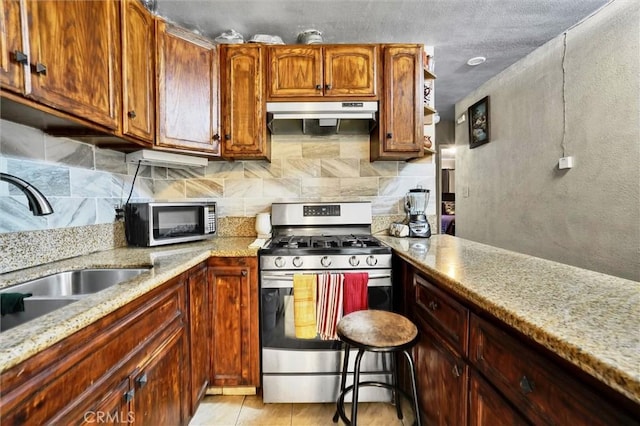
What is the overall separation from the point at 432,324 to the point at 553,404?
2.03ft

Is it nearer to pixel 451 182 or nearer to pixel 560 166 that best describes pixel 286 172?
pixel 560 166

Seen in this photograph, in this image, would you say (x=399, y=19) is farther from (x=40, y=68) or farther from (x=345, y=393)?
(x=345, y=393)

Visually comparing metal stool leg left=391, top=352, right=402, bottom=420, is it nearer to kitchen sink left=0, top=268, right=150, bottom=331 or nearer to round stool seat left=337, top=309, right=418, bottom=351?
round stool seat left=337, top=309, right=418, bottom=351

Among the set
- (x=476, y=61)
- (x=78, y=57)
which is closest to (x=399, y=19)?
(x=476, y=61)

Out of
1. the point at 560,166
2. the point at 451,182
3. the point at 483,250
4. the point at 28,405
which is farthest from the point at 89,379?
→ the point at 451,182

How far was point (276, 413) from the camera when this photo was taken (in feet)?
5.29

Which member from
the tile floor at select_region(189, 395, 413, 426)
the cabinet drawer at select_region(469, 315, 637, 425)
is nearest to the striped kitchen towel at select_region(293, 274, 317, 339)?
the tile floor at select_region(189, 395, 413, 426)

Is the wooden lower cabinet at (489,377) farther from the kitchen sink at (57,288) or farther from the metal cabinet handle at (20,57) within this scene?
the metal cabinet handle at (20,57)

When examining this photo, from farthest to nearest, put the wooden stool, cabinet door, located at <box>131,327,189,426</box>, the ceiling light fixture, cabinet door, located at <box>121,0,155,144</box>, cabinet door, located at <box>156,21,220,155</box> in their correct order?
1. the ceiling light fixture
2. cabinet door, located at <box>156,21,220,155</box>
3. cabinet door, located at <box>121,0,155,144</box>
4. the wooden stool
5. cabinet door, located at <box>131,327,189,426</box>

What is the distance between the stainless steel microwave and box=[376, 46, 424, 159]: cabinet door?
4.52 feet

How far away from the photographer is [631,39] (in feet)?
5.95

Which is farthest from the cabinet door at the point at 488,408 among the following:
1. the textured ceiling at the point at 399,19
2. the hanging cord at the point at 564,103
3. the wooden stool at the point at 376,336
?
the hanging cord at the point at 564,103

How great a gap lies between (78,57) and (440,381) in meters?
1.99

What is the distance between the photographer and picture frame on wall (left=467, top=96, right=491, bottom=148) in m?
3.39
